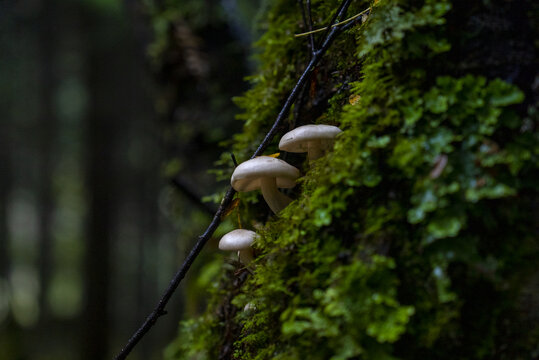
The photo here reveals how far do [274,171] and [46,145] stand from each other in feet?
56.3

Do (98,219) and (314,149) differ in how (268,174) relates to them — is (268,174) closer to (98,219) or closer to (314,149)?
(314,149)

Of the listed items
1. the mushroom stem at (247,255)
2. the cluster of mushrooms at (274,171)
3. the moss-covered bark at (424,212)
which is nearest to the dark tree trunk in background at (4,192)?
the mushroom stem at (247,255)

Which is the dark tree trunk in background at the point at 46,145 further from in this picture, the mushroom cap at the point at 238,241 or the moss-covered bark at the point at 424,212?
the moss-covered bark at the point at 424,212

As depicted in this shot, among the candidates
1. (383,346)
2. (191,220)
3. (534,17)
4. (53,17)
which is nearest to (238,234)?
(383,346)

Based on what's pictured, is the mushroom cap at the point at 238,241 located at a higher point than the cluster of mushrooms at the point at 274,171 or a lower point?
lower

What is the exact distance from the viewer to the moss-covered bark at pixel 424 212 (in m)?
0.96

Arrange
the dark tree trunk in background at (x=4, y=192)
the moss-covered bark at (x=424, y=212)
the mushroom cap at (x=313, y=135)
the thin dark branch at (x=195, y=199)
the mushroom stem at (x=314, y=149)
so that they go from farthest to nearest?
the dark tree trunk in background at (x=4, y=192) → the thin dark branch at (x=195, y=199) → the mushroom stem at (x=314, y=149) → the mushroom cap at (x=313, y=135) → the moss-covered bark at (x=424, y=212)

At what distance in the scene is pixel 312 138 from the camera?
4.80ft

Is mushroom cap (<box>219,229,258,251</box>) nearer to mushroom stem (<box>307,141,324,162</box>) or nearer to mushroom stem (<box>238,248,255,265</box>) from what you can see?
mushroom stem (<box>238,248,255,265</box>)

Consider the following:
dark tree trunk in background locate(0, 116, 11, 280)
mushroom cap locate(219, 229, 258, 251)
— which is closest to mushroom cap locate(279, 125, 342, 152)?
mushroom cap locate(219, 229, 258, 251)

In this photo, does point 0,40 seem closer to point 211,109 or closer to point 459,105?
point 211,109

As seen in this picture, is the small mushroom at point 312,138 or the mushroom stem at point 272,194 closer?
the small mushroom at point 312,138

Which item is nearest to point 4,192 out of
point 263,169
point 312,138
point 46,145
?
point 46,145

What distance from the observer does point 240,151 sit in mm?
2387
